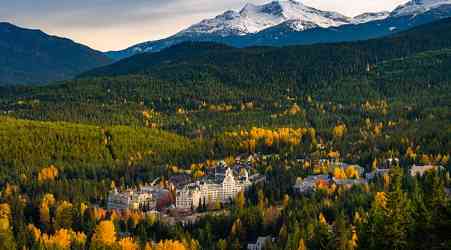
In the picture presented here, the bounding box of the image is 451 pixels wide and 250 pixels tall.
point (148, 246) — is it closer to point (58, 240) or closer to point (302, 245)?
point (58, 240)

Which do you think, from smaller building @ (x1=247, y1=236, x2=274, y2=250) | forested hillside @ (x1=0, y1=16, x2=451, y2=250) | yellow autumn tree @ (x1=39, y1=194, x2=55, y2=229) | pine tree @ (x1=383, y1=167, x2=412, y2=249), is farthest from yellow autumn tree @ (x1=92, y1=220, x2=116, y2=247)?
pine tree @ (x1=383, y1=167, x2=412, y2=249)

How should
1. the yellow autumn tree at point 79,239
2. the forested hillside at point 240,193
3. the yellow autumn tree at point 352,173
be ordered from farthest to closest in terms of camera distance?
the yellow autumn tree at point 352,173, the yellow autumn tree at point 79,239, the forested hillside at point 240,193

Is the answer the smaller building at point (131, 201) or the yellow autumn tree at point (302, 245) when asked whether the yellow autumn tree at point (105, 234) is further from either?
the yellow autumn tree at point (302, 245)

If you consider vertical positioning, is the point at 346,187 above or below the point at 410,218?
below

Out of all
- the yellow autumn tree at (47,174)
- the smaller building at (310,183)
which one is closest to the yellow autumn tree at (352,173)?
the smaller building at (310,183)

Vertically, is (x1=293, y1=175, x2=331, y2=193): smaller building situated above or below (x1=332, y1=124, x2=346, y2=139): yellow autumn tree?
below

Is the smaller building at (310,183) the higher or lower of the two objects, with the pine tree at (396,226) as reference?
lower

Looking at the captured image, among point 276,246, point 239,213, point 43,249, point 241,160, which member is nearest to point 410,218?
point 276,246

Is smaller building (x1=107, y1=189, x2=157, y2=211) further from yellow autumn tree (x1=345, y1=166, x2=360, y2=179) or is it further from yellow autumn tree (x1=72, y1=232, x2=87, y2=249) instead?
yellow autumn tree (x1=345, y1=166, x2=360, y2=179)

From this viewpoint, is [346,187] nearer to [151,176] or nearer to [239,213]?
[239,213]
